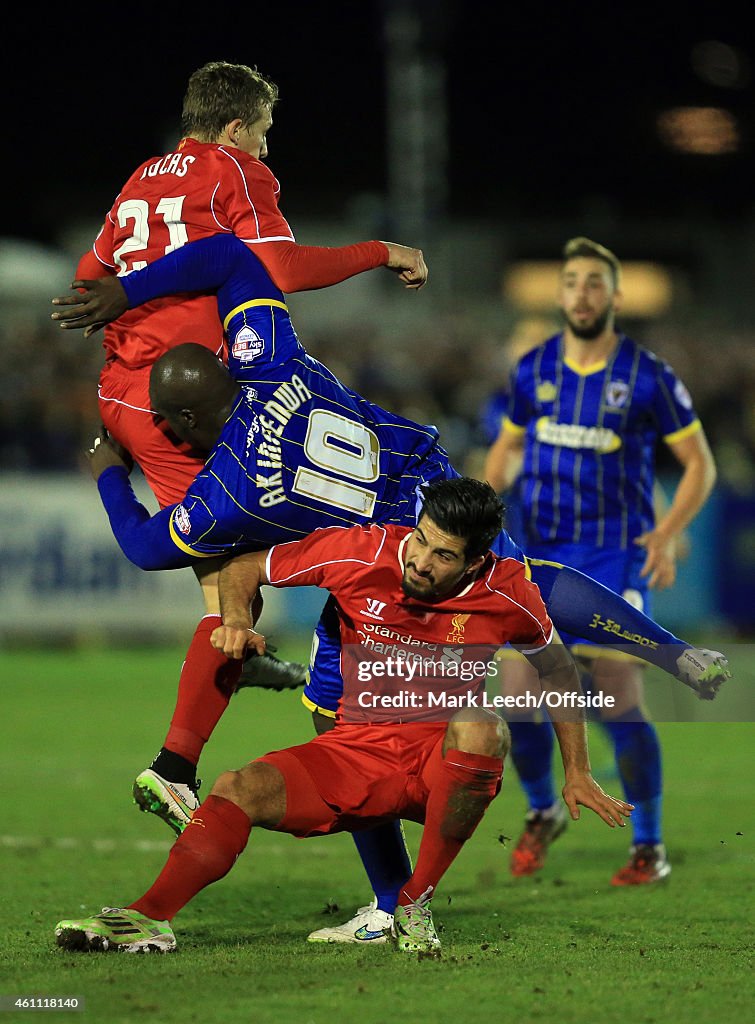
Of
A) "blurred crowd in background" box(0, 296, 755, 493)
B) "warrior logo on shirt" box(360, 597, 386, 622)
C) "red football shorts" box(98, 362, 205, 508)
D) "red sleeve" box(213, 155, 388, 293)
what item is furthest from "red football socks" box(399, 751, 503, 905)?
"blurred crowd in background" box(0, 296, 755, 493)

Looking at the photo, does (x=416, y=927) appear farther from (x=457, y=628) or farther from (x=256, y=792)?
(x=457, y=628)

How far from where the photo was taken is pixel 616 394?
697 cm

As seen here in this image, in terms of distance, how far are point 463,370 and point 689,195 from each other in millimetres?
19156

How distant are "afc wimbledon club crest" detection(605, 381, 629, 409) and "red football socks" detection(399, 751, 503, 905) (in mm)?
2825

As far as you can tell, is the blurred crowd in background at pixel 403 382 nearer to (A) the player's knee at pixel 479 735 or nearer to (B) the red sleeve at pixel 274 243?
(B) the red sleeve at pixel 274 243

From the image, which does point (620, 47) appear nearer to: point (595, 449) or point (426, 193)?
point (426, 193)

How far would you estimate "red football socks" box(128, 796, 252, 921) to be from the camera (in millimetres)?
4430

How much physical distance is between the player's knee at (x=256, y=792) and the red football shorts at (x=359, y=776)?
1.2 inches

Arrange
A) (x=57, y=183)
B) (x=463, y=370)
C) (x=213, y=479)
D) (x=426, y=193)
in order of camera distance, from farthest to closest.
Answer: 1. (x=57, y=183)
2. (x=426, y=193)
3. (x=463, y=370)
4. (x=213, y=479)

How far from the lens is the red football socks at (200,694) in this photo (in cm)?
513

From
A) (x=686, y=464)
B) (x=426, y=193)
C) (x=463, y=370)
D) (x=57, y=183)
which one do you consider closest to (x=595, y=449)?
(x=686, y=464)

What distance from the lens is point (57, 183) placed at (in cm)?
3319

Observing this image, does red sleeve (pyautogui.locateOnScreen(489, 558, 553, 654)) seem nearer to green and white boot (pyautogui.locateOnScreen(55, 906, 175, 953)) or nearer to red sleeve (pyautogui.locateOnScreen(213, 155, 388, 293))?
red sleeve (pyautogui.locateOnScreen(213, 155, 388, 293))

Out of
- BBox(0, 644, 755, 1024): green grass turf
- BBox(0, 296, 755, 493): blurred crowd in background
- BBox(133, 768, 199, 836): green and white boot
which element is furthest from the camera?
BBox(0, 296, 755, 493): blurred crowd in background
